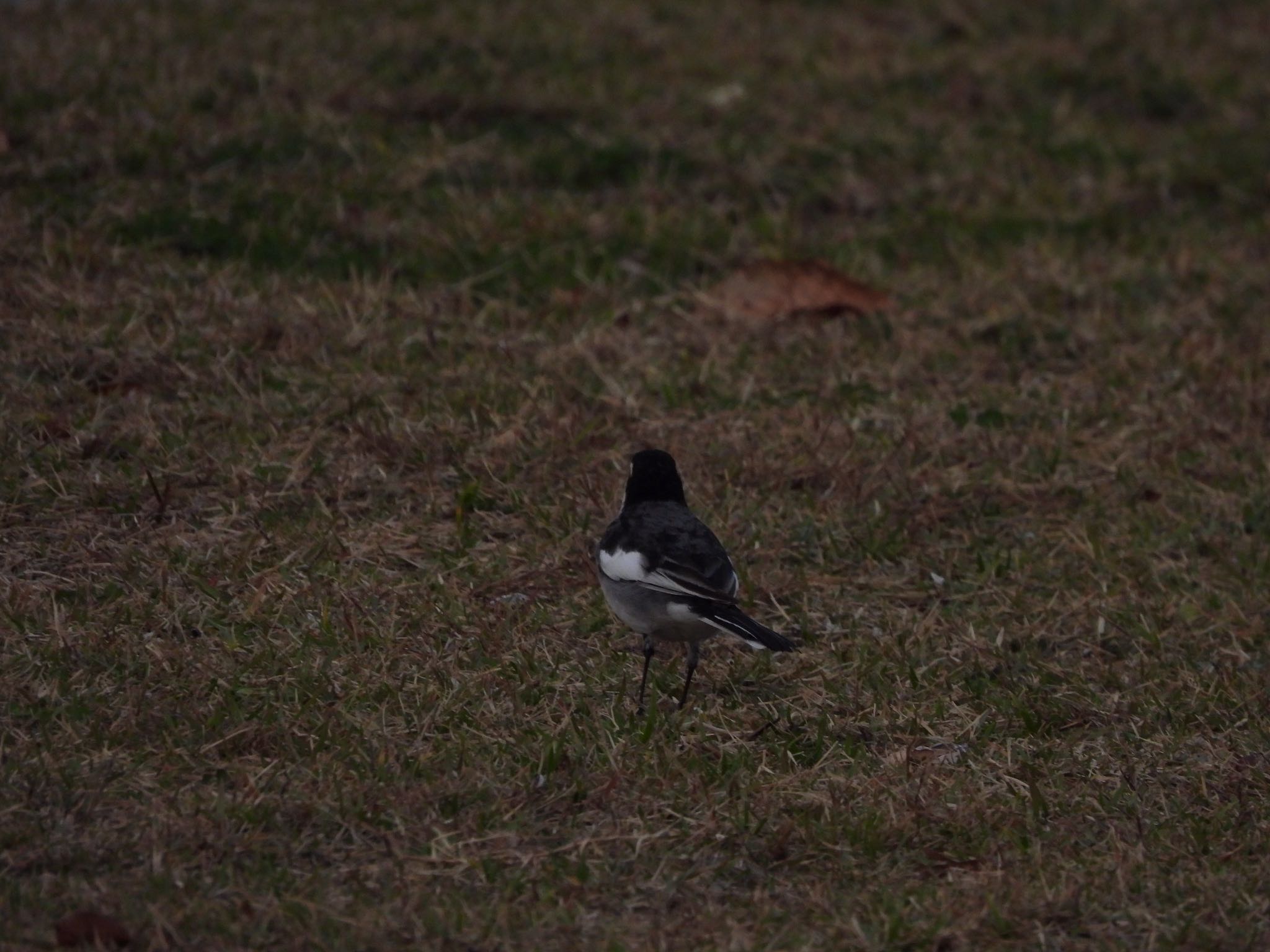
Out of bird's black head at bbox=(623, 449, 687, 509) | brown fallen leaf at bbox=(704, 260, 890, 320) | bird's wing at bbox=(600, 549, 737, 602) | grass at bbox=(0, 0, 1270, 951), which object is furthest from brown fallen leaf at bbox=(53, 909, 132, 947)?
brown fallen leaf at bbox=(704, 260, 890, 320)

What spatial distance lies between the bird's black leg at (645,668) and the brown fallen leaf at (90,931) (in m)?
1.64

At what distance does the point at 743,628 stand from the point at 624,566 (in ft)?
1.67

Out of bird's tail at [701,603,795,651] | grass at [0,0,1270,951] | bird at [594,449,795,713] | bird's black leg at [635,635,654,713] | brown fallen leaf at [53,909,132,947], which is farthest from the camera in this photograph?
bird's black leg at [635,635,654,713]

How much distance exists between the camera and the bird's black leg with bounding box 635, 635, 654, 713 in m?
4.79

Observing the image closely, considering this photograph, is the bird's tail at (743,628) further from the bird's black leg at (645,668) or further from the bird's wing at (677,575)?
the bird's black leg at (645,668)

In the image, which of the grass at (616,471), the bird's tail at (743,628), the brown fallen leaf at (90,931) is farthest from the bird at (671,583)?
the brown fallen leaf at (90,931)

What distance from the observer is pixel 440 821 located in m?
4.06

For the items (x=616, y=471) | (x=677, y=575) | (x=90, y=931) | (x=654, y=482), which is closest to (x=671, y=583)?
(x=677, y=575)

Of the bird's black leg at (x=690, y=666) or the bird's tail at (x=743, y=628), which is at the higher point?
the bird's tail at (x=743, y=628)

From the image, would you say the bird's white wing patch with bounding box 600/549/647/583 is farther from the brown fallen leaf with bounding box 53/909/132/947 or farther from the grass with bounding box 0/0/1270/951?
the brown fallen leaf with bounding box 53/909/132/947

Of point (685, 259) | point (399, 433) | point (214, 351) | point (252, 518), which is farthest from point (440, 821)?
point (685, 259)

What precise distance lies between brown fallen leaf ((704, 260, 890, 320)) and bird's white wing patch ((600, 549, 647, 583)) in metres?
2.73

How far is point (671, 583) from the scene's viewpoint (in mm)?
4691

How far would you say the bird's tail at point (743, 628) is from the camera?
174 inches
